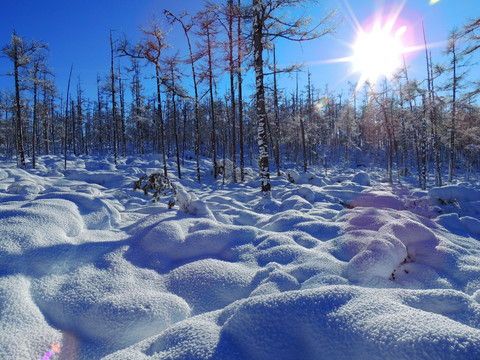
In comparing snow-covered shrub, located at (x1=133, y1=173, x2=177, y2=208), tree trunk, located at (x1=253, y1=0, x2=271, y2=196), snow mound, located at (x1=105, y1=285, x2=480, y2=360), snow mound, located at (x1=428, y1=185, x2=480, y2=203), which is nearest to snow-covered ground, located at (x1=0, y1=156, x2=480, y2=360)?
snow mound, located at (x1=105, y1=285, x2=480, y2=360)

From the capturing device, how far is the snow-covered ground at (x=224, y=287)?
1085 millimetres

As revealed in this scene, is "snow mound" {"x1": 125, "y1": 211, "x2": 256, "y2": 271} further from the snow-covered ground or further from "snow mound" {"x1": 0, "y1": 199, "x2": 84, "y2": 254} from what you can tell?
"snow mound" {"x1": 0, "y1": 199, "x2": 84, "y2": 254}

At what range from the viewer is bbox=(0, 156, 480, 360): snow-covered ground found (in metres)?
1.08

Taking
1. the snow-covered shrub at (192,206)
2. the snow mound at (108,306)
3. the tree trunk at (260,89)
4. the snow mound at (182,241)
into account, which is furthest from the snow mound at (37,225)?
the tree trunk at (260,89)

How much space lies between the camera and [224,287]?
2.05m

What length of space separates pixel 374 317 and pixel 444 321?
0.26 metres

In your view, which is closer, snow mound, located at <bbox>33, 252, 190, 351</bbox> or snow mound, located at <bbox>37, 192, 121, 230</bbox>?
snow mound, located at <bbox>33, 252, 190, 351</bbox>

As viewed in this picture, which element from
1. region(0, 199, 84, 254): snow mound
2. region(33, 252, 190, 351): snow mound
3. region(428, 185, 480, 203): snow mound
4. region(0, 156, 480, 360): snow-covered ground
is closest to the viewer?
region(0, 156, 480, 360): snow-covered ground

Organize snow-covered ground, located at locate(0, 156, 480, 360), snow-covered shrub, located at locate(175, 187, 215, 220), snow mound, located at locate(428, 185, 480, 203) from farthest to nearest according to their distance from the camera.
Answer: snow mound, located at locate(428, 185, 480, 203)
snow-covered shrub, located at locate(175, 187, 215, 220)
snow-covered ground, located at locate(0, 156, 480, 360)

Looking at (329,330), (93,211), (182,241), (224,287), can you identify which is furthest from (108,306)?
(93,211)

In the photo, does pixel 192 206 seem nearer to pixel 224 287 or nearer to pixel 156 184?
pixel 156 184

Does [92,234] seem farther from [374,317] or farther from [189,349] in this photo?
[374,317]

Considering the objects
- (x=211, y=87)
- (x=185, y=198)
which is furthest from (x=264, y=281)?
(x=211, y=87)

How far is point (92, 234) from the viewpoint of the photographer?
2936 millimetres
